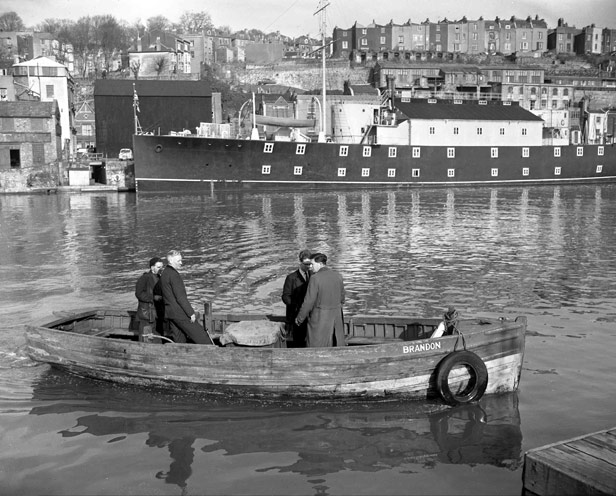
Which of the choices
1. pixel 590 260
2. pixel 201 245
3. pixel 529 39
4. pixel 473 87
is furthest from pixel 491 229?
pixel 529 39

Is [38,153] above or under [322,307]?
above

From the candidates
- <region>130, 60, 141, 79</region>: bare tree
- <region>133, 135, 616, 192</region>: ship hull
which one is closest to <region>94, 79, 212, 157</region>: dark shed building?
<region>133, 135, 616, 192</region>: ship hull

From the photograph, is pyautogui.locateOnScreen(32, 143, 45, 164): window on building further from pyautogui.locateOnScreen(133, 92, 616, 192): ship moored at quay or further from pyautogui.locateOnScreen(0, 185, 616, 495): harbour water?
pyautogui.locateOnScreen(0, 185, 616, 495): harbour water

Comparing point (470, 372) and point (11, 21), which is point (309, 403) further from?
point (11, 21)

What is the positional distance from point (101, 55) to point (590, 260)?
10498cm

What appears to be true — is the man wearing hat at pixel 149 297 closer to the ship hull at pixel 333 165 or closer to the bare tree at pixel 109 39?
the ship hull at pixel 333 165

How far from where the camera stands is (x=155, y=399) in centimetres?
985

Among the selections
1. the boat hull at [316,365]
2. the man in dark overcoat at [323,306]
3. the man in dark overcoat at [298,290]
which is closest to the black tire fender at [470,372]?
the boat hull at [316,365]

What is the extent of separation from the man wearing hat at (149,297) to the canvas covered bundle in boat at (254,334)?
119 cm

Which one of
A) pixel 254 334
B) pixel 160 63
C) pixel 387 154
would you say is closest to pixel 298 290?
pixel 254 334

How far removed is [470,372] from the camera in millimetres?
9453

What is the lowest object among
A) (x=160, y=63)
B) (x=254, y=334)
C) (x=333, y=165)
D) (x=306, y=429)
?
(x=306, y=429)

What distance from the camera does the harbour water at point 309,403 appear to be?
786 centimetres

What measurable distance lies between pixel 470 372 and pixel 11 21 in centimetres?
13932
